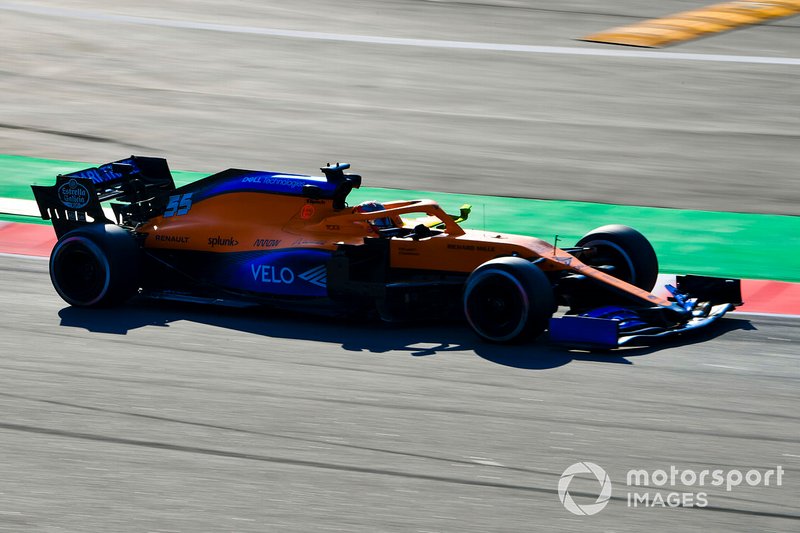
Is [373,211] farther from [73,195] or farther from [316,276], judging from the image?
[73,195]

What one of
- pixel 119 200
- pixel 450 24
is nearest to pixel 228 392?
pixel 119 200

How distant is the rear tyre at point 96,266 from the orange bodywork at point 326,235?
444 mm

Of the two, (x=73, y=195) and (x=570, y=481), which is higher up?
(x=73, y=195)

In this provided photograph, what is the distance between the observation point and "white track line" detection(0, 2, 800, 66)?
941 inches

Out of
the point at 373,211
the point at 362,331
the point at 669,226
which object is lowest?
the point at 362,331

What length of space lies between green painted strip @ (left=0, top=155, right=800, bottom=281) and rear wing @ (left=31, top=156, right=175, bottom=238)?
3905 mm

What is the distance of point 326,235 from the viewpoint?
1082cm

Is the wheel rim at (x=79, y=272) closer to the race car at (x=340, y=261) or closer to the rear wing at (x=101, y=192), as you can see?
the race car at (x=340, y=261)

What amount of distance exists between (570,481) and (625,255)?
14.3ft

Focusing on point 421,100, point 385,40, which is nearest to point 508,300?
point 421,100

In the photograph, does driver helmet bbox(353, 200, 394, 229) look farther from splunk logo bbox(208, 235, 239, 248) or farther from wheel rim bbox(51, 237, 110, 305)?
wheel rim bbox(51, 237, 110, 305)

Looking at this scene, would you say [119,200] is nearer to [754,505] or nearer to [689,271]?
[689,271]

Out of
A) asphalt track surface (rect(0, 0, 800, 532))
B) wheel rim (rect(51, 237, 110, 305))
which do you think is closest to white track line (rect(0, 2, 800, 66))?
asphalt track surface (rect(0, 0, 800, 532))

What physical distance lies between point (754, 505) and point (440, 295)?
4206 mm
